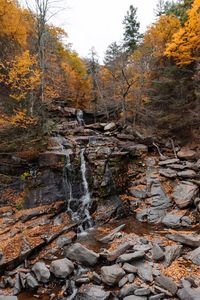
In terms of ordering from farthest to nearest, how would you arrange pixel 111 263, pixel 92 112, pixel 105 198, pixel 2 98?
pixel 92 112 < pixel 2 98 < pixel 105 198 < pixel 111 263

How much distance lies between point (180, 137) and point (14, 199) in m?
11.1

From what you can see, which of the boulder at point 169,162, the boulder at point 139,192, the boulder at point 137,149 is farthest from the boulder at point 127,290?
the boulder at point 137,149

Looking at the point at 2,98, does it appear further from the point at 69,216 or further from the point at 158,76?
the point at 158,76

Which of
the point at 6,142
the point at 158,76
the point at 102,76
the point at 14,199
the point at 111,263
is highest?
the point at 102,76

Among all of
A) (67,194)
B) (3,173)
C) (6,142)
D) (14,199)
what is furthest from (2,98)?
(67,194)

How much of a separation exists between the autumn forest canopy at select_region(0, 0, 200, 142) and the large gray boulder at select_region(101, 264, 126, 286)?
8.13 meters

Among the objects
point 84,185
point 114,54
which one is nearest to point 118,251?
point 84,185

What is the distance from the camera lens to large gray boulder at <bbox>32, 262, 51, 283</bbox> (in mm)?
6807

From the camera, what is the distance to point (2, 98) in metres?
14.3

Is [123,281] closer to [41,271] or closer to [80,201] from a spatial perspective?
[41,271]

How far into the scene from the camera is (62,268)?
696 centimetres

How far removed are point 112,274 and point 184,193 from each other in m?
5.71

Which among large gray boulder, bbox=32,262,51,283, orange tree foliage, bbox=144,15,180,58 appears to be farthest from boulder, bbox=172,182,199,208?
orange tree foliage, bbox=144,15,180,58

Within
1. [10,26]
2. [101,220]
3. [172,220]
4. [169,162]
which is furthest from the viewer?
[10,26]
